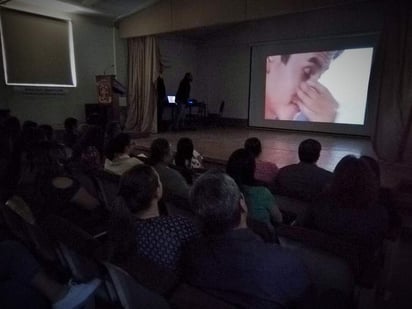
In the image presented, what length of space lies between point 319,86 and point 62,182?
6.57m

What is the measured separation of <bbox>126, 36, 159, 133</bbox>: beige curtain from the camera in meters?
7.01

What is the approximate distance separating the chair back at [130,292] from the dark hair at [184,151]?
166 centimetres

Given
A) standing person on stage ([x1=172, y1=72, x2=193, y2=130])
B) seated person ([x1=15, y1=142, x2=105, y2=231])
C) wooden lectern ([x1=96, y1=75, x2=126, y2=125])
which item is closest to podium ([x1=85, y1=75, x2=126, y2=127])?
wooden lectern ([x1=96, y1=75, x2=126, y2=125])

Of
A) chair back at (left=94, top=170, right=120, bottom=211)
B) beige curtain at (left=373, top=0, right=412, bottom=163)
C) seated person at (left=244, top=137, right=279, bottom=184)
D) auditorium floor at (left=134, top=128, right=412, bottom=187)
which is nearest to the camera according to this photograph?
chair back at (left=94, top=170, right=120, bottom=211)

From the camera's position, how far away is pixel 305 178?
2.02 m

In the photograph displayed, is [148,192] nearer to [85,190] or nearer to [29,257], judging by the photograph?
[29,257]

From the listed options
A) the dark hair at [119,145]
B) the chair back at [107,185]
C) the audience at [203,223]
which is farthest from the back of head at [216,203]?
the dark hair at [119,145]

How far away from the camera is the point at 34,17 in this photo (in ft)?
19.4

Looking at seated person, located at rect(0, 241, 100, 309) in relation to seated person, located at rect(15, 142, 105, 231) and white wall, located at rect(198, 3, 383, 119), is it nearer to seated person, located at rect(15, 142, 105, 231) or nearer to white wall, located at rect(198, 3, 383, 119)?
seated person, located at rect(15, 142, 105, 231)

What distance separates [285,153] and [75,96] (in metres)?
4.72

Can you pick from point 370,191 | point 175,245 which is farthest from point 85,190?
point 370,191

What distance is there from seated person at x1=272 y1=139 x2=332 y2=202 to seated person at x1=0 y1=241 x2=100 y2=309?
124 cm

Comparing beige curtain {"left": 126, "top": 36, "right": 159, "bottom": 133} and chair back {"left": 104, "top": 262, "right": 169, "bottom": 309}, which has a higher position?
beige curtain {"left": 126, "top": 36, "right": 159, "bottom": 133}

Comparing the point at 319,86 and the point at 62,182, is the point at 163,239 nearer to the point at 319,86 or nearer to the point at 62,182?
the point at 62,182
